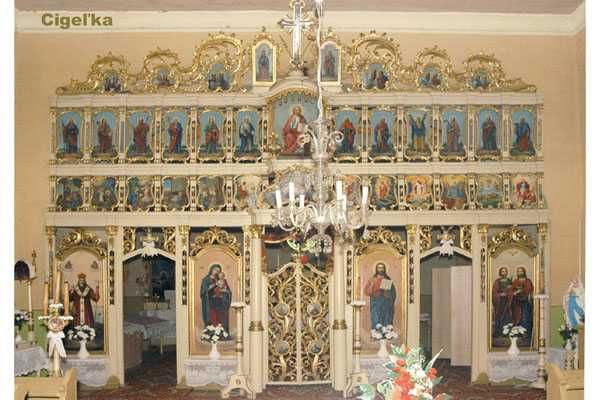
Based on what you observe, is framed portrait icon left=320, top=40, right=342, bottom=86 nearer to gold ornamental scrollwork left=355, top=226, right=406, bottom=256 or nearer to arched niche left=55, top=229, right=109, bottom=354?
gold ornamental scrollwork left=355, top=226, right=406, bottom=256

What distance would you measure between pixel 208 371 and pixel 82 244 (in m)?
2.47

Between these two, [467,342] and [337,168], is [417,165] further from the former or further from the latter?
[467,342]

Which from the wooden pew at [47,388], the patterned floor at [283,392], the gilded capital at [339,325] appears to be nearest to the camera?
the wooden pew at [47,388]

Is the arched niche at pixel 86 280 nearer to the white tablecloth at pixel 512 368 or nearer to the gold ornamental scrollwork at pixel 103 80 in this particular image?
the gold ornamental scrollwork at pixel 103 80

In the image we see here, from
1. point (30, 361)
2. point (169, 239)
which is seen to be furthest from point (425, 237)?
point (30, 361)

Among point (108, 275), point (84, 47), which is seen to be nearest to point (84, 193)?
point (108, 275)

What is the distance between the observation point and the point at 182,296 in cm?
1077

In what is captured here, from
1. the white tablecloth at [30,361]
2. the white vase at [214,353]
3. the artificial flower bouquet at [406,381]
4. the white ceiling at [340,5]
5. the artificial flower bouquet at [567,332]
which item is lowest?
the white vase at [214,353]

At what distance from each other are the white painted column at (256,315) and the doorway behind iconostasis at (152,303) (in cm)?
353

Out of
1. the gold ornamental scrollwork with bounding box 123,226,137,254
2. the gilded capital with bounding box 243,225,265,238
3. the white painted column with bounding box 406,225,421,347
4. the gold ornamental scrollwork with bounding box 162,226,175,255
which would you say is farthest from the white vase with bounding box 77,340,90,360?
the white painted column with bounding box 406,225,421,347

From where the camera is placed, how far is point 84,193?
1095 cm

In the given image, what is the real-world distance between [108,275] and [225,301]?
1.65 meters

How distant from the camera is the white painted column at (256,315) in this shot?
10305 mm

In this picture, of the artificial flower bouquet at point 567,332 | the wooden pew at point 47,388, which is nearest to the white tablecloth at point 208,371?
the wooden pew at point 47,388
